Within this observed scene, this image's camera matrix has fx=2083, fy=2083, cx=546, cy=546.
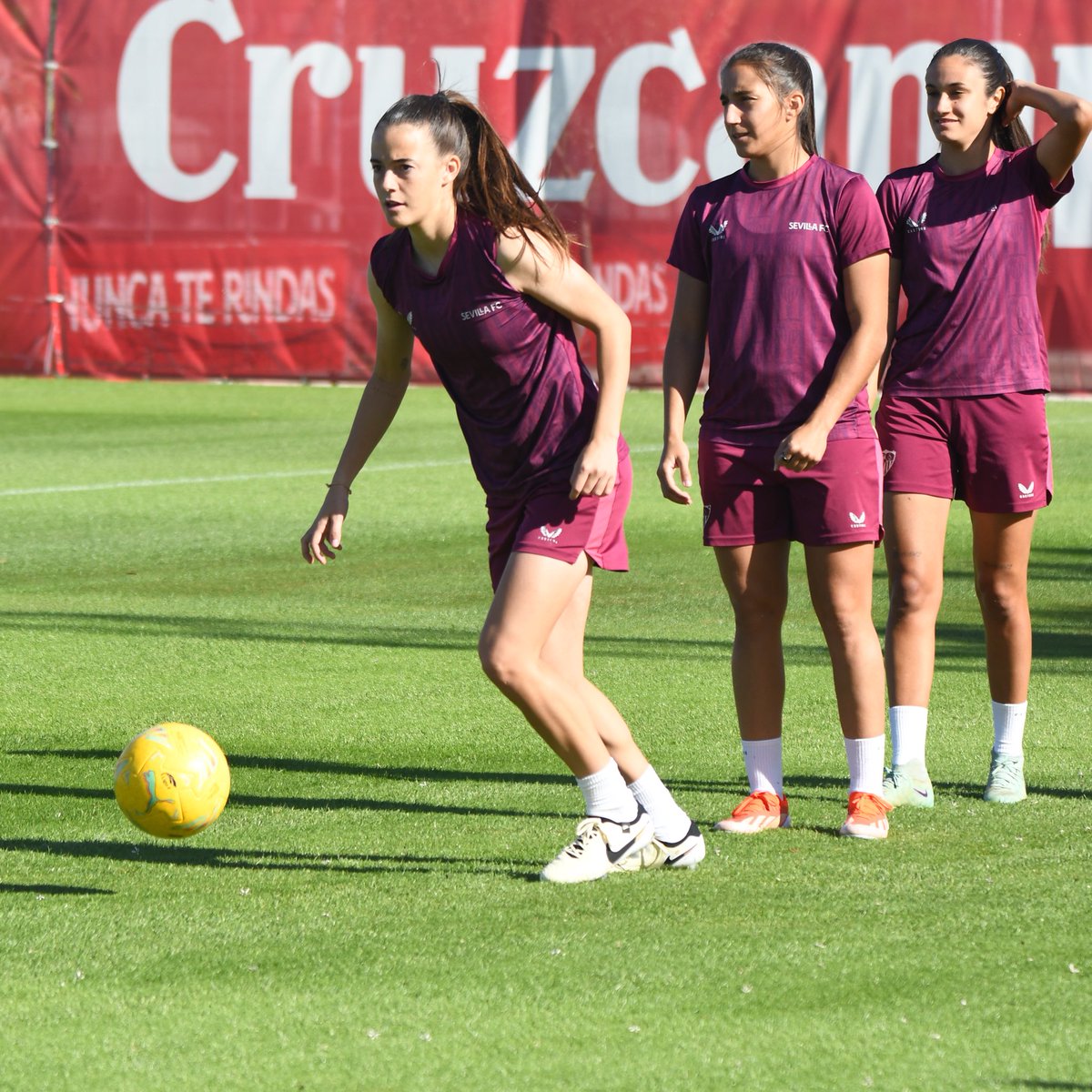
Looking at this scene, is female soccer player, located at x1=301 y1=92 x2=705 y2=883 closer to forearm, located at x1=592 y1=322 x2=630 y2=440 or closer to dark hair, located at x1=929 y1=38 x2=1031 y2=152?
forearm, located at x1=592 y1=322 x2=630 y2=440

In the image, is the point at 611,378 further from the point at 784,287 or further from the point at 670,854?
the point at 670,854

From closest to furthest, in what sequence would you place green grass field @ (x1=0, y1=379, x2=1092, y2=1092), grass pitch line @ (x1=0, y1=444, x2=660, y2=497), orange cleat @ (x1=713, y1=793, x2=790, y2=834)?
green grass field @ (x1=0, y1=379, x2=1092, y2=1092) < orange cleat @ (x1=713, y1=793, x2=790, y2=834) < grass pitch line @ (x1=0, y1=444, x2=660, y2=497)

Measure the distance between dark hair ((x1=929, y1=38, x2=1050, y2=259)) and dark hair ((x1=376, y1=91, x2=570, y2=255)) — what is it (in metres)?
1.45

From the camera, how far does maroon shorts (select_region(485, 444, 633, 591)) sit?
207 inches

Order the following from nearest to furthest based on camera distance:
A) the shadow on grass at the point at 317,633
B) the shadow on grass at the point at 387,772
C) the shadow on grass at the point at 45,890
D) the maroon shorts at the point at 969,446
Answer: the shadow on grass at the point at 45,890
the maroon shorts at the point at 969,446
the shadow on grass at the point at 387,772
the shadow on grass at the point at 317,633

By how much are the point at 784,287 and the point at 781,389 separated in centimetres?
28

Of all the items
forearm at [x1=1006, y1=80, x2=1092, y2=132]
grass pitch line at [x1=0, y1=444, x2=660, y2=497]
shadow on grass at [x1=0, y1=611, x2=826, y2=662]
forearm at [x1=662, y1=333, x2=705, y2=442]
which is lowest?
grass pitch line at [x1=0, y1=444, x2=660, y2=497]

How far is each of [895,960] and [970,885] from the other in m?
0.73

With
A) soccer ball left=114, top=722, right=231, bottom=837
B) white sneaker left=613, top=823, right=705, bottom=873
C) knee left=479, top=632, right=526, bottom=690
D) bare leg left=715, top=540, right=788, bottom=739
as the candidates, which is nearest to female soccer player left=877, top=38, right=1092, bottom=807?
bare leg left=715, top=540, right=788, bottom=739

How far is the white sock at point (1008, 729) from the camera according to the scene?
6.43 metres

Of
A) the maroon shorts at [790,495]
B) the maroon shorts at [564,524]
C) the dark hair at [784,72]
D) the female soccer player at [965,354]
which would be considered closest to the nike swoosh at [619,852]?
the maroon shorts at [564,524]

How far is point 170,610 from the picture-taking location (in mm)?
10453

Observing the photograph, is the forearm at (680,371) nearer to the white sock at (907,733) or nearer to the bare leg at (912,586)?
the bare leg at (912,586)

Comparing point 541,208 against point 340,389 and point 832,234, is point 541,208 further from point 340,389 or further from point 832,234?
point 340,389
